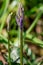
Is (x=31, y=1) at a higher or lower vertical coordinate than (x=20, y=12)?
higher

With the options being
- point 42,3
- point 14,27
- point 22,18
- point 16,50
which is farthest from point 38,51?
point 22,18

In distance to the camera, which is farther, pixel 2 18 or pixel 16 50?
pixel 2 18

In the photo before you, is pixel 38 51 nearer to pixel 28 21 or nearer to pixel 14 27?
pixel 14 27

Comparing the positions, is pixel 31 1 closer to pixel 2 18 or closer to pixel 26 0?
pixel 26 0

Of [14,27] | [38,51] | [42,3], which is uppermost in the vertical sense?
[42,3]

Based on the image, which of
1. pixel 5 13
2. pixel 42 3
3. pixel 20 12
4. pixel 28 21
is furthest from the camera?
pixel 28 21

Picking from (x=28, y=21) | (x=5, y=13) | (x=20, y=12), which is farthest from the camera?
(x=28, y=21)

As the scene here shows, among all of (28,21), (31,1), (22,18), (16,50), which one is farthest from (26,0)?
(22,18)

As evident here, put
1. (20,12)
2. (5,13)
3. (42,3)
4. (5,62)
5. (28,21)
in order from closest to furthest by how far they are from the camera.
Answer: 1. (20,12)
2. (5,62)
3. (5,13)
4. (42,3)
5. (28,21)

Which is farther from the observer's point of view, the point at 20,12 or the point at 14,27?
the point at 14,27
